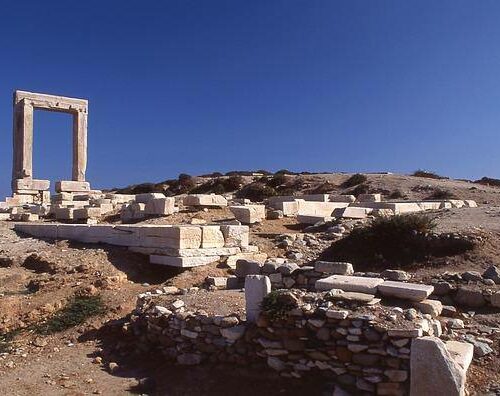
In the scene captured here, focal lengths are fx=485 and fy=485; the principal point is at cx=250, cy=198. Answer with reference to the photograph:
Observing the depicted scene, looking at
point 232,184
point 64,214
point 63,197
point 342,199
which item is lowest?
point 64,214

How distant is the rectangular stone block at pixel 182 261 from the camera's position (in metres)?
10.2

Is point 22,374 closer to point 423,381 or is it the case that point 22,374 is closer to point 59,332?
point 59,332

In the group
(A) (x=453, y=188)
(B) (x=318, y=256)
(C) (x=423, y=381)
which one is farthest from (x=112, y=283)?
(A) (x=453, y=188)

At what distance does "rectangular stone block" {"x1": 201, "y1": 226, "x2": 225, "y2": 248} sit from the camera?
10.8m

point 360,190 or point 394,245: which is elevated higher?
point 360,190

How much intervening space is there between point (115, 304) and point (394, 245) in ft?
18.8

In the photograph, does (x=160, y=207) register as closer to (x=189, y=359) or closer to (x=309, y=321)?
(x=189, y=359)

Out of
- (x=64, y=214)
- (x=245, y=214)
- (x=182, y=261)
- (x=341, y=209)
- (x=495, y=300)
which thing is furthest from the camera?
(x=64, y=214)

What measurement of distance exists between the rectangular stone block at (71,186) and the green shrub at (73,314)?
16.3 metres

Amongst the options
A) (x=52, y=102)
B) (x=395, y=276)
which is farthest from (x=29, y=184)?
(x=395, y=276)

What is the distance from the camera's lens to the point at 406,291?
6129 millimetres

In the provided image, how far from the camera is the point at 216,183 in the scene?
35.2 meters

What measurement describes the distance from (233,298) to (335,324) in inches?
105

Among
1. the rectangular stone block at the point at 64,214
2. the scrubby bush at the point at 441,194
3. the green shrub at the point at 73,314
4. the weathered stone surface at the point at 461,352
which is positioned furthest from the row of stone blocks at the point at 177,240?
the scrubby bush at the point at 441,194
